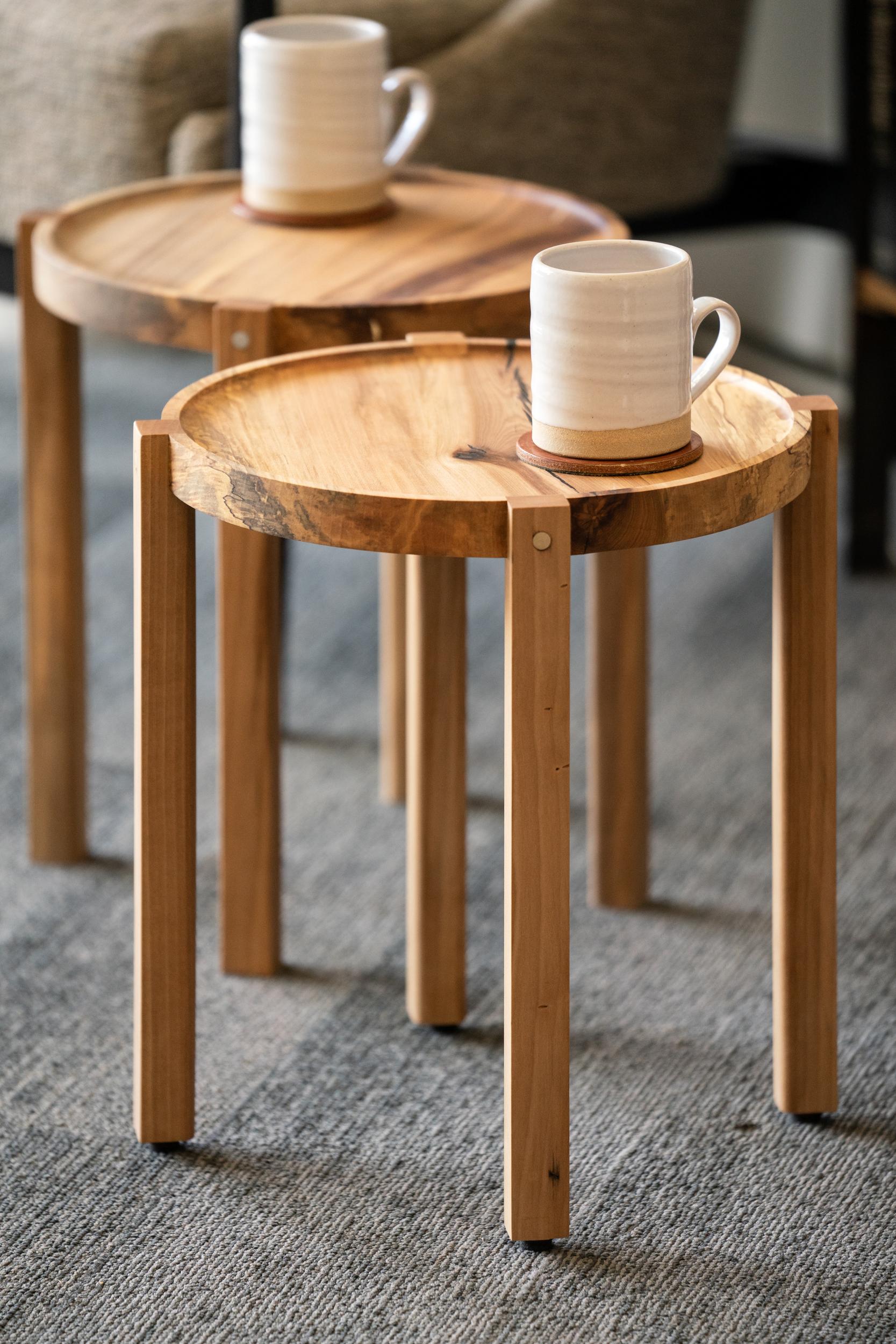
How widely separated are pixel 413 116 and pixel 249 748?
1.75ft

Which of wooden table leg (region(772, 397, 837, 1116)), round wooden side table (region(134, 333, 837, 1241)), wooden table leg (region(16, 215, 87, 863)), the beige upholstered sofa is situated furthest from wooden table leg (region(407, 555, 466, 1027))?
the beige upholstered sofa

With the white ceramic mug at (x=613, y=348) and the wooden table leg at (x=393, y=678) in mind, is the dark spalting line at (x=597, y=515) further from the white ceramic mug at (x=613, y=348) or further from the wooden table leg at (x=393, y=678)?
the wooden table leg at (x=393, y=678)

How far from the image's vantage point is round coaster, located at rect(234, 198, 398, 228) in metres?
1.25

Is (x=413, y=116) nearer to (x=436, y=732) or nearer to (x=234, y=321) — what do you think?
(x=234, y=321)

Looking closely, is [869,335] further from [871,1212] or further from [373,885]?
[871,1212]

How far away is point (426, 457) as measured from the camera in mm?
913

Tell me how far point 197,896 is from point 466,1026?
10.9 inches

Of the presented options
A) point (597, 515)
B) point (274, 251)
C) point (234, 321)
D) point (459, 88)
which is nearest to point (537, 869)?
point (597, 515)

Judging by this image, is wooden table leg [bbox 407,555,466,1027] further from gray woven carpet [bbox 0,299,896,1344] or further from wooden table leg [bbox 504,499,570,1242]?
wooden table leg [bbox 504,499,570,1242]

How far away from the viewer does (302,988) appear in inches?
48.1

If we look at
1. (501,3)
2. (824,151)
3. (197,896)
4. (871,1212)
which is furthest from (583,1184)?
(824,151)

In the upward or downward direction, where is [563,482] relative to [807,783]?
upward

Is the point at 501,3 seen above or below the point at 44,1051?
above

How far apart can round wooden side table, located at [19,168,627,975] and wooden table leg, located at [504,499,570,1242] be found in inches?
12.2
